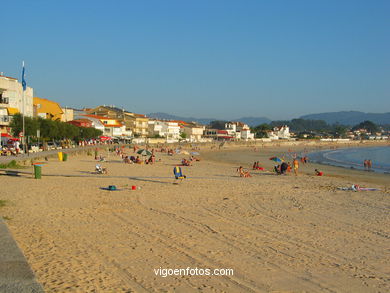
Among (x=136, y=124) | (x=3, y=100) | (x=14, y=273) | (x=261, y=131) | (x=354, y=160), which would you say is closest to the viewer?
(x=14, y=273)

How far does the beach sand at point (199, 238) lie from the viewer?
241 inches

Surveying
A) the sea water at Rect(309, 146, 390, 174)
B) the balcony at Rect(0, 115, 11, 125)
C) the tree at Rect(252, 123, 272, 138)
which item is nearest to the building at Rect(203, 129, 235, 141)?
the tree at Rect(252, 123, 272, 138)

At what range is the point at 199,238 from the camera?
8.60 meters

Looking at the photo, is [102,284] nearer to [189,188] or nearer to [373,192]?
[189,188]

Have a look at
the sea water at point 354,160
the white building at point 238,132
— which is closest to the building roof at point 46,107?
the sea water at point 354,160

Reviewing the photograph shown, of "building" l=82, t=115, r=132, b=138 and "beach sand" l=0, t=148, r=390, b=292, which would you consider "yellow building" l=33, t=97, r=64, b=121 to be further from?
"beach sand" l=0, t=148, r=390, b=292

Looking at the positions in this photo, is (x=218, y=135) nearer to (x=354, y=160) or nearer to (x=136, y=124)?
(x=136, y=124)

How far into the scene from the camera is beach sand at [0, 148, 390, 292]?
20.1ft

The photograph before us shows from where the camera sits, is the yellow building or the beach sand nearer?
the beach sand

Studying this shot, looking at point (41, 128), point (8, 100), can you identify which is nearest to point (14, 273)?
point (41, 128)

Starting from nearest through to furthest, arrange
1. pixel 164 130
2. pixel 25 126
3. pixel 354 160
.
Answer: pixel 25 126 → pixel 354 160 → pixel 164 130

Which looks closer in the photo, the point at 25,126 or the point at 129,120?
the point at 25,126

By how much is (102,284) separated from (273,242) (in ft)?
13.1

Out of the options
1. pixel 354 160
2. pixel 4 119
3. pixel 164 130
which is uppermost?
pixel 164 130
